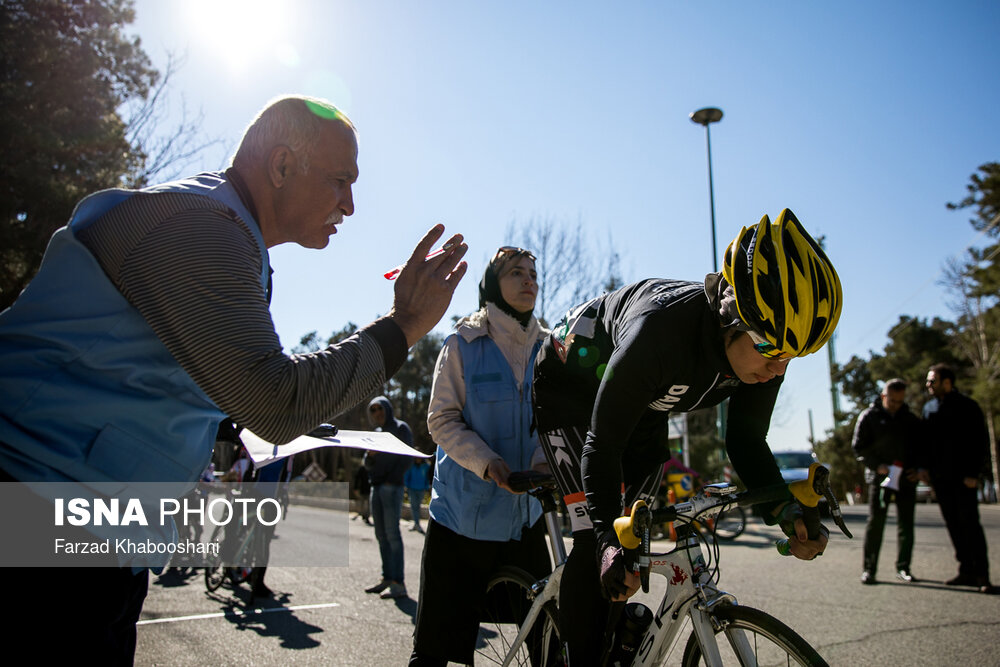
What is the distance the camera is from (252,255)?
136 centimetres

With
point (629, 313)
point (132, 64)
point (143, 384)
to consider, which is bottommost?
point (143, 384)

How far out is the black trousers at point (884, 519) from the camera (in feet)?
22.3

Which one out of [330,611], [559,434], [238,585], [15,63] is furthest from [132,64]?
[559,434]

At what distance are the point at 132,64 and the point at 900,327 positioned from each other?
4764 centimetres

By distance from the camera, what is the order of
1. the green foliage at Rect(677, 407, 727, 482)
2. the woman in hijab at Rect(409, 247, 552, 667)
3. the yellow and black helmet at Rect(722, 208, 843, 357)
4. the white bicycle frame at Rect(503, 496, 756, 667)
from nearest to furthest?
the yellow and black helmet at Rect(722, 208, 843, 357) < the white bicycle frame at Rect(503, 496, 756, 667) < the woman in hijab at Rect(409, 247, 552, 667) < the green foliage at Rect(677, 407, 727, 482)

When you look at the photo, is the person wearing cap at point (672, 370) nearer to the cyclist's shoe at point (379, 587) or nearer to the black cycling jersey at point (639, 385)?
the black cycling jersey at point (639, 385)

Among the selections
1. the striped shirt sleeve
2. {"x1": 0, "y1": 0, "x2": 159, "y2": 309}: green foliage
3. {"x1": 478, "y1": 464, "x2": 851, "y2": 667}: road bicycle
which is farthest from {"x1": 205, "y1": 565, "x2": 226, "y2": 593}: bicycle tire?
{"x1": 0, "y1": 0, "x2": 159, "y2": 309}: green foliage

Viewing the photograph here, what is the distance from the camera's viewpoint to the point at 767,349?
2.14m

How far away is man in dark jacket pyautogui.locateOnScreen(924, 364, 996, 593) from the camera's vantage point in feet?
21.2

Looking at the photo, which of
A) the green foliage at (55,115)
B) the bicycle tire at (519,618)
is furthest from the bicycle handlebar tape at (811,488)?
the green foliage at (55,115)

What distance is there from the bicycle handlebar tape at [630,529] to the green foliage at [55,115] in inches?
580

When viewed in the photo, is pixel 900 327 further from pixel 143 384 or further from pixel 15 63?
pixel 143 384

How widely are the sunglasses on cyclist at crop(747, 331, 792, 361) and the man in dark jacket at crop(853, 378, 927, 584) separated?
18.8 ft

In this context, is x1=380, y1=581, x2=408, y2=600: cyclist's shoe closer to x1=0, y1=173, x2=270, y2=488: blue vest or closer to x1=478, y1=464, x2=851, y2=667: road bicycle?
x1=478, y1=464, x2=851, y2=667: road bicycle
